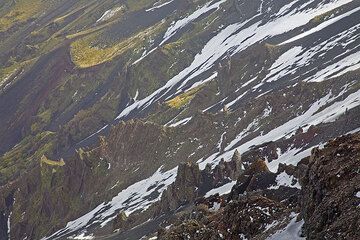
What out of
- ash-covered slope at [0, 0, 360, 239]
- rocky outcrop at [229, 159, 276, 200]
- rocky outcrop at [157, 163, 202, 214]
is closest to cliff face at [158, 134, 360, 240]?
rocky outcrop at [229, 159, 276, 200]

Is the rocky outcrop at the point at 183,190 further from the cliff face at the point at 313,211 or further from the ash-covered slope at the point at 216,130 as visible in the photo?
the cliff face at the point at 313,211

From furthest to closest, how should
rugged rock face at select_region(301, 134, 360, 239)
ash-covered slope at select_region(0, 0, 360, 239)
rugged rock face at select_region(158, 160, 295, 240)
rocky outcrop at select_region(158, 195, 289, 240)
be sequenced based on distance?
ash-covered slope at select_region(0, 0, 360, 239), rocky outcrop at select_region(158, 195, 289, 240), rugged rock face at select_region(158, 160, 295, 240), rugged rock face at select_region(301, 134, 360, 239)

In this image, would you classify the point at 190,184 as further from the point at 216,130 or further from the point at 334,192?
the point at 334,192

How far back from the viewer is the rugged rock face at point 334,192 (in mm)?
23780

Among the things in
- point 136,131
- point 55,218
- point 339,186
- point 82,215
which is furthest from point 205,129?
point 339,186

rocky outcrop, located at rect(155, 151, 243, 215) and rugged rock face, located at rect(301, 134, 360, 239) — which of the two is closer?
rugged rock face, located at rect(301, 134, 360, 239)

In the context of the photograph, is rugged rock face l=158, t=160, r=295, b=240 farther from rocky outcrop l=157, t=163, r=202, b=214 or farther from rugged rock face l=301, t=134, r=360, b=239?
rocky outcrop l=157, t=163, r=202, b=214

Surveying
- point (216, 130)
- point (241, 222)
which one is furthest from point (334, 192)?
point (216, 130)

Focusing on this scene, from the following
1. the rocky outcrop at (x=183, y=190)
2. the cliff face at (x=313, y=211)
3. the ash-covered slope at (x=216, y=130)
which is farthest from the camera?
the rocky outcrop at (x=183, y=190)

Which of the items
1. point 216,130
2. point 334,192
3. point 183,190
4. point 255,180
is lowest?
point 216,130

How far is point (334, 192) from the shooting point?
1046 inches

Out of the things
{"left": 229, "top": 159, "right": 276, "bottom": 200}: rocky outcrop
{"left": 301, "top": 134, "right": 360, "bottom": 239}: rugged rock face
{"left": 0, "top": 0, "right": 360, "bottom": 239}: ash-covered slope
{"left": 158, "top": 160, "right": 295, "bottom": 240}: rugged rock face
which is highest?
{"left": 301, "top": 134, "right": 360, "bottom": 239}: rugged rock face

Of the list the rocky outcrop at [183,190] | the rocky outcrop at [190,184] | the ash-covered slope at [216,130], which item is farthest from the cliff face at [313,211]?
the rocky outcrop at [183,190]

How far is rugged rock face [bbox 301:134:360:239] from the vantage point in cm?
2378
